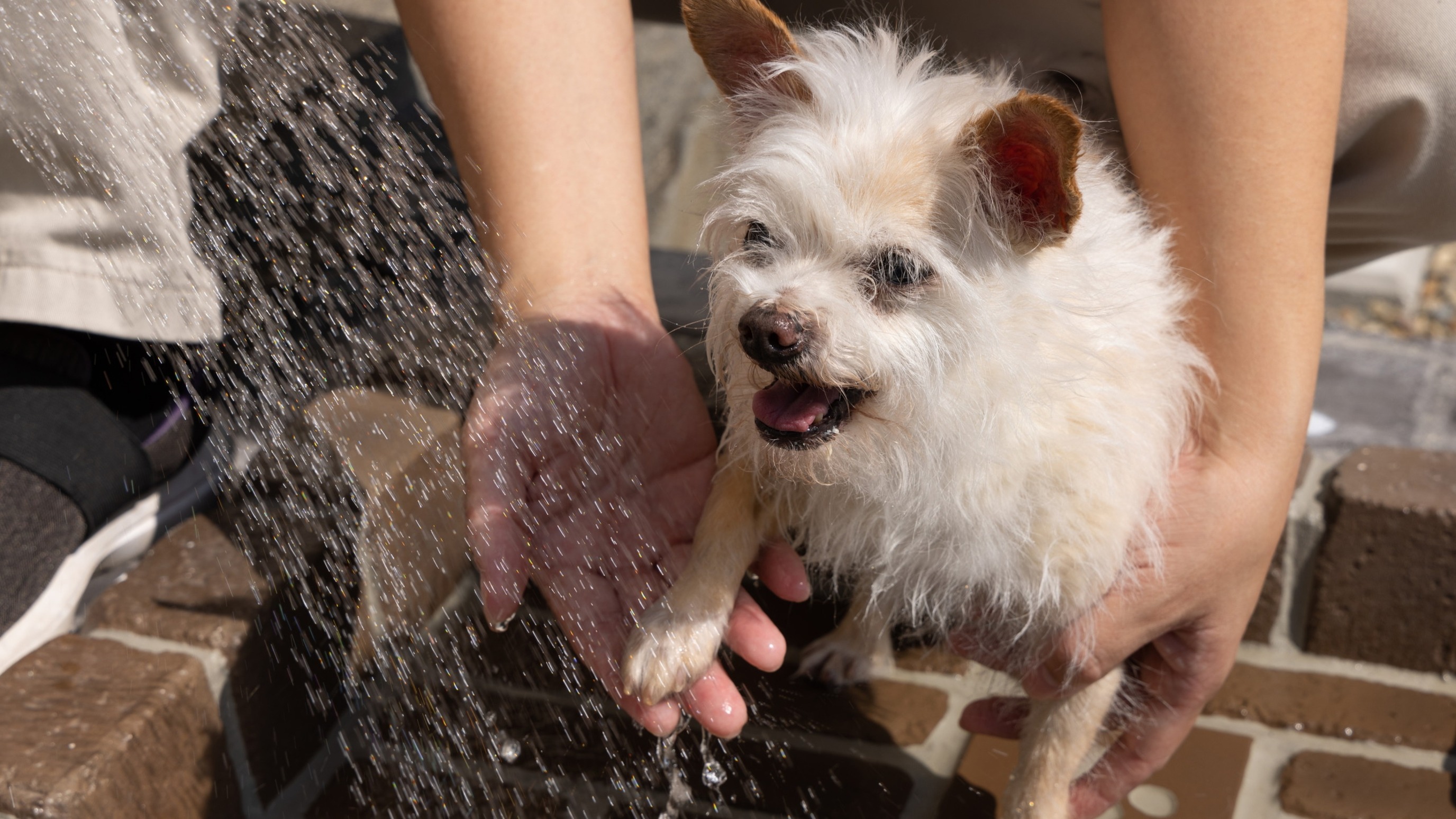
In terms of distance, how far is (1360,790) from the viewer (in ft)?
6.22

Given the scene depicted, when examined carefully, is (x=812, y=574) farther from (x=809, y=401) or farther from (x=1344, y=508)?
(x=1344, y=508)

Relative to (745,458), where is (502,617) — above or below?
below

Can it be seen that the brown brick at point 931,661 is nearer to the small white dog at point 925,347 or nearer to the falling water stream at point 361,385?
the falling water stream at point 361,385

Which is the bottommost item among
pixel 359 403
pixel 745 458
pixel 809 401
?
pixel 359 403

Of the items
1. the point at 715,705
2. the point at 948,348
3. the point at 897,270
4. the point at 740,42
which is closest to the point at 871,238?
the point at 897,270

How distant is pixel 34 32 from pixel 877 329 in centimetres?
170

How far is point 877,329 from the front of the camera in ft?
4.15

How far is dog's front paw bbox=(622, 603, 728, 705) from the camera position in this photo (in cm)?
146

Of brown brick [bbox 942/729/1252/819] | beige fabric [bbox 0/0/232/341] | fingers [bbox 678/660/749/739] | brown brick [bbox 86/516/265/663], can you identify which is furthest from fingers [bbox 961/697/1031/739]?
beige fabric [bbox 0/0/232/341]

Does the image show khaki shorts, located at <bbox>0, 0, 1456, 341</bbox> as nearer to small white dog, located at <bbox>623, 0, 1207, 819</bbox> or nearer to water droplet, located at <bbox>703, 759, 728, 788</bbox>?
small white dog, located at <bbox>623, 0, 1207, 819</bbox>

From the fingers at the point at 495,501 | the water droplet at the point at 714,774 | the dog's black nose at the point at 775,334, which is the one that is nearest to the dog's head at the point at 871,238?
the dog's black nose at the point at 775,334

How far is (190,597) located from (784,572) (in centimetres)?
120

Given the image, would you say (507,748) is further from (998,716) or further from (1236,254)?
(1236,254)

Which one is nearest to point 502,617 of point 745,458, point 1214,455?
point 745,458
